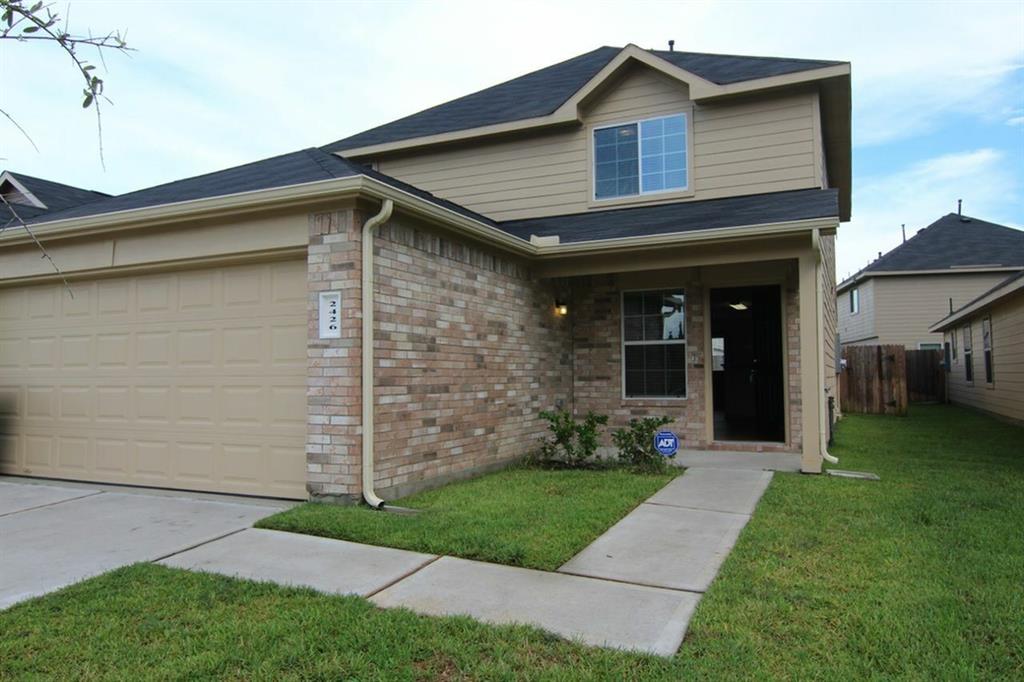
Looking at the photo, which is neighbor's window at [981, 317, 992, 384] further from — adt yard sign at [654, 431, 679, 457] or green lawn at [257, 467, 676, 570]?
green lawn at [257, 467, 676, 570]

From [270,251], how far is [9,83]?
3.76 m

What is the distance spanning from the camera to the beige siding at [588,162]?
364 inches

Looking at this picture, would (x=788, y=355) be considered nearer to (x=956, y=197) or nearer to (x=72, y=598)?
(x=72, y=598)

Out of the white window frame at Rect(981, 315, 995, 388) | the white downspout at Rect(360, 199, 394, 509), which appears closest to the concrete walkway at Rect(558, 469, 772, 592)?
the white downspout at Rect(360, 199, 394, 509)

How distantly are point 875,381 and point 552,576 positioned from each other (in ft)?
52.3

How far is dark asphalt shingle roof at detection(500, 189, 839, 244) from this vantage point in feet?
25.7

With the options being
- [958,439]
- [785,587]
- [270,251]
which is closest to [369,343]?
[270,251]

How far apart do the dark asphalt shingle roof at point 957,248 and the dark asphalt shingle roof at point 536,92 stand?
17.9 m

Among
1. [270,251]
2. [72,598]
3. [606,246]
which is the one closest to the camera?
[72,598]

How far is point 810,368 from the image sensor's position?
7312mm

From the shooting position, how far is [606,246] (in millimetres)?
8188

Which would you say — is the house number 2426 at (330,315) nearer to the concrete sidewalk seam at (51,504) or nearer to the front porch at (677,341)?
the concrete sidewalk seam at (51,504)

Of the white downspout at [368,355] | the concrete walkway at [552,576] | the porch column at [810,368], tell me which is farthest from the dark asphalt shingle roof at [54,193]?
the porch column at [810,368]

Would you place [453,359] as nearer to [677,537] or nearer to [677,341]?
[677,537]
